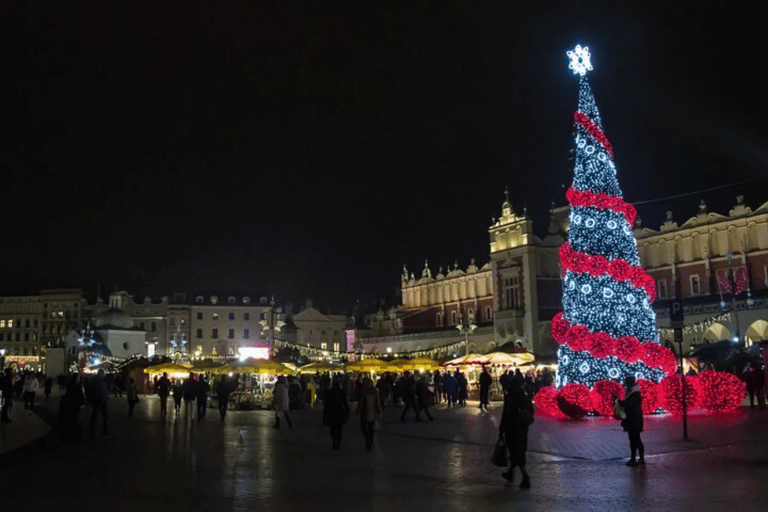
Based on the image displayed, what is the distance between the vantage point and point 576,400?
24.6m

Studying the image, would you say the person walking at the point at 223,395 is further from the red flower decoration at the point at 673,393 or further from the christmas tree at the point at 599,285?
the red flower decoration at the point at 673,393

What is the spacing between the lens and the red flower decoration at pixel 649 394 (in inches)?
976

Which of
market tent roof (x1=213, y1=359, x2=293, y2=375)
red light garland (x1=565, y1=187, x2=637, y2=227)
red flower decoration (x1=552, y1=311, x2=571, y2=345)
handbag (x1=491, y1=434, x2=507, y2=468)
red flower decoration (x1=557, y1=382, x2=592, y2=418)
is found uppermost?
red light garland (x1=565, y1=187, x2=637, y2=227)

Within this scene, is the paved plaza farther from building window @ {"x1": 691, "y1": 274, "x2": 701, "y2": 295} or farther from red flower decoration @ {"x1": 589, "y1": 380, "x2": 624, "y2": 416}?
building window @ {"x1": 691, "y1": 274, "x2": 701, "y2": 295}

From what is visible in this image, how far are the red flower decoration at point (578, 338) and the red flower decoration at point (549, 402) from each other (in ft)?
6.45

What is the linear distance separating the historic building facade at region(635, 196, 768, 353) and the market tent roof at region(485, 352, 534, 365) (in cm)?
1075

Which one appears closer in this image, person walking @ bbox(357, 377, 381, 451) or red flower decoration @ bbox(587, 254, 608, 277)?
person walking @ bbox(357, 377, 381, 451)

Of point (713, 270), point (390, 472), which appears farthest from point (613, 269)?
point (713, 270)

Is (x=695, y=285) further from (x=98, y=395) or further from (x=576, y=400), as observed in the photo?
(x=98, y=395)

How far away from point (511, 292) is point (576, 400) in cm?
4590

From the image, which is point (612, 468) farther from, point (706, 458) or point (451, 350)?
point (451, 350)

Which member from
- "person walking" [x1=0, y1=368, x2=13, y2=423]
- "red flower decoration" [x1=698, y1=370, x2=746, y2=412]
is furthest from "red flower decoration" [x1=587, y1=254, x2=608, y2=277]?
"person walking" [x1=0, y1=368, x2=13, y2=423]

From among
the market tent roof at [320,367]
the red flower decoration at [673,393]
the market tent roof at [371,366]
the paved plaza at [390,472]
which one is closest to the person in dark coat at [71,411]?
the paved plaza at [390,472]

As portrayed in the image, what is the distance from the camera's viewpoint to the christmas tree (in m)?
25.4
